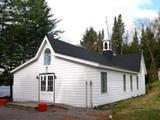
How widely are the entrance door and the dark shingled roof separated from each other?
2.21 meters

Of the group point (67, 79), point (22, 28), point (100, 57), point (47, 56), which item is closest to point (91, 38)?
point (22, 28)

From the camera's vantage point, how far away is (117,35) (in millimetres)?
58375

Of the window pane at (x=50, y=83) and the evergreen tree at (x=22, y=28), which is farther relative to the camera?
the evergreen tree at (x=22, y=28)

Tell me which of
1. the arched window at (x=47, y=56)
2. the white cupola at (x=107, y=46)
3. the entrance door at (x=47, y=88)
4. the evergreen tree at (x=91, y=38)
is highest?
the evergreen tree at (x=91, y=38)

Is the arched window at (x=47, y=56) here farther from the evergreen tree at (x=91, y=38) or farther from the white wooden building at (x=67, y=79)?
the evergreen tree at (x=91, y=38)

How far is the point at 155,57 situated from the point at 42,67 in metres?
30.2

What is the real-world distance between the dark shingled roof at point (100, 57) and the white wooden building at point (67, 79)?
0.09 m

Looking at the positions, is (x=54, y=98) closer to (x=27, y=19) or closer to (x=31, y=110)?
(x=31, y=110)

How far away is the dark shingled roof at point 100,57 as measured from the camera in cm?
2022

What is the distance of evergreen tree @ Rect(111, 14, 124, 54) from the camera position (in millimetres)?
55531

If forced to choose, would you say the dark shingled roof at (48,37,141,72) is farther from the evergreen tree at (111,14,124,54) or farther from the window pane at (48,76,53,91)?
the evergreen tree at (111,14,124,54)

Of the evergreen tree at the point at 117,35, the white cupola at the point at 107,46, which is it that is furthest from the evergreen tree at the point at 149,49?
the white cupola at the point at 107,46

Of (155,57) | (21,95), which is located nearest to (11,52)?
(21,95)

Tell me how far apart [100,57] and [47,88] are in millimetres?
7680
